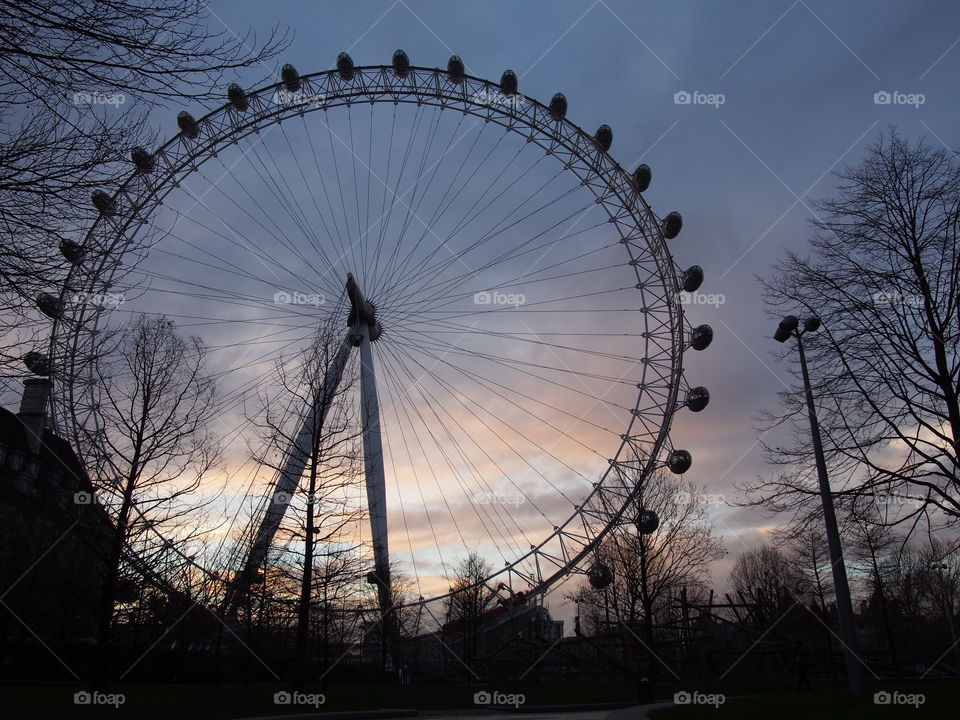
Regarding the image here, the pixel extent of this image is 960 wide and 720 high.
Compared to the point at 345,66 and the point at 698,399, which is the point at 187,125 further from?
the point at 698,399

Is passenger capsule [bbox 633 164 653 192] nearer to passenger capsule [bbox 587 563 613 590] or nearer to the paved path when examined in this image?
passenger capsule [bbox 587 563 613 590]

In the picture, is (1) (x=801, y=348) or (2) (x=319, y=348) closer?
(1) (x=801, y=348)

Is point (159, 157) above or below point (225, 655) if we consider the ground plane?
above

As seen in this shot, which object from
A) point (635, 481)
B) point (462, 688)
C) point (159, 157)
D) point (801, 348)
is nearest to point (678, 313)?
point (635, 481)

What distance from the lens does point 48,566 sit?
27.5 metres

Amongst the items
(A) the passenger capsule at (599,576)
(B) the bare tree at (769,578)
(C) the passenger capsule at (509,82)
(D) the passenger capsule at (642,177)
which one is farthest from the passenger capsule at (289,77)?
(B) the bare tree at (769,578)

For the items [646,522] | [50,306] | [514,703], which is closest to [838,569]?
[646,522]

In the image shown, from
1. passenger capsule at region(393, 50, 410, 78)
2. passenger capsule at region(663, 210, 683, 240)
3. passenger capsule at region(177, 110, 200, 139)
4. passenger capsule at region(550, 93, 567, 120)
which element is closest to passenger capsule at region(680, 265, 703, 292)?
passenger capsule at region(663, 210, 683, 240)

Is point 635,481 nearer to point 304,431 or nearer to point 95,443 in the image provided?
point 304,431

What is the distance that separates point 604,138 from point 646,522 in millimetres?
15544

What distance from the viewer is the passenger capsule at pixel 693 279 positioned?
100ft

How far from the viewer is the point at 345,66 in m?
30.8

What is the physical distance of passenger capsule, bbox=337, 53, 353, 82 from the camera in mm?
30781

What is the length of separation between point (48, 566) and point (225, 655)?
12.2m
